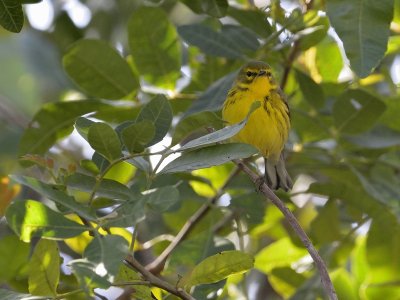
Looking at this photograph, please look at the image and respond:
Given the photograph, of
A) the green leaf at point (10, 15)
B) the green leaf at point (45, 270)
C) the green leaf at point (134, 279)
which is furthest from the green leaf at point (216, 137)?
the green leaf at point (10, 15)

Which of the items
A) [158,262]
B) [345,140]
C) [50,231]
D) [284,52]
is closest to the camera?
[50,231]

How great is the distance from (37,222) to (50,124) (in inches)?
46.2

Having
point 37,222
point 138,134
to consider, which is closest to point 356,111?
point 138,134

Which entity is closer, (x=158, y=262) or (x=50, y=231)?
(x=50, y=231)

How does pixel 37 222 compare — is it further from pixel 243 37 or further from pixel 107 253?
pixel 243 37

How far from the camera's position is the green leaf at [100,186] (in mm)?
1980

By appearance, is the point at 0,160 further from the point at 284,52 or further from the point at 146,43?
the point at 284,52

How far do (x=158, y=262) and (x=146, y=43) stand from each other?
80 cm

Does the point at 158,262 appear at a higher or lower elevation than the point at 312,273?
higher

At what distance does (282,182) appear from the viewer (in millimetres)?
3281

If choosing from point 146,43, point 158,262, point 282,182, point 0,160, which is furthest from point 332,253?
point 0,160

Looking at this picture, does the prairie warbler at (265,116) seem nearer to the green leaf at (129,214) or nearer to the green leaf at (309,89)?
the green leaf at (309,89)

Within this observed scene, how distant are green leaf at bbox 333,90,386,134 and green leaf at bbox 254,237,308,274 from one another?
20.2 inches

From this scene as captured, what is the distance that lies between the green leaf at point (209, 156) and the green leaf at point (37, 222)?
10.4 inches
